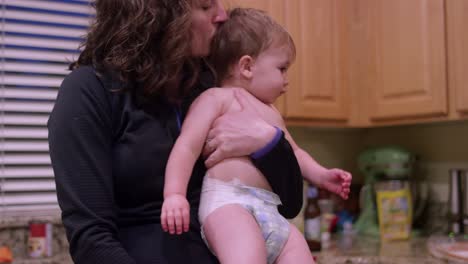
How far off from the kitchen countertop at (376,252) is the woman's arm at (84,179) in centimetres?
118

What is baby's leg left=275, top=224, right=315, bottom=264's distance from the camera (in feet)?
3.24

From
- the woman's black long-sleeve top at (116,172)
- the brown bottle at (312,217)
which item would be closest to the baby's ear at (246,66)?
the woman's black long-sleeve top at (116,172)

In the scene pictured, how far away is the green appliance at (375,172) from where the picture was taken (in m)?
2.44

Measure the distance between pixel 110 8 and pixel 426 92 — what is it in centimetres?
151

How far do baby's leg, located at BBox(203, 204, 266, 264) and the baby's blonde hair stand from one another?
0.37m

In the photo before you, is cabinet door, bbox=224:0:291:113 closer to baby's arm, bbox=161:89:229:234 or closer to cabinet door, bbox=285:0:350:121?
cabinet door, bbox=285:0:350:121

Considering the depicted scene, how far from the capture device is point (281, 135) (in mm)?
1048

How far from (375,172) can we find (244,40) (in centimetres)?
157

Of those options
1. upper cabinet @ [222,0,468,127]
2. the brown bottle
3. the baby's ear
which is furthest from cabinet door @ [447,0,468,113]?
the baby's ear

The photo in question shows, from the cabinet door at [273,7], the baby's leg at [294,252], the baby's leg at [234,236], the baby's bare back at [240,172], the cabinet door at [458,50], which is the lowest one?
the baby's leg at [294,252]

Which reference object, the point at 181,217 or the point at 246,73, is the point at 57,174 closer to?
the point at 181,217

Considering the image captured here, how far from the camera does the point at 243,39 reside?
118 centimetres

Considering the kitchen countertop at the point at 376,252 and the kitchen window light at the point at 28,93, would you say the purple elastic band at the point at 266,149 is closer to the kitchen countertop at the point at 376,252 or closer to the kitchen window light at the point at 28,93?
the kitchen countertop at the point at 376,252

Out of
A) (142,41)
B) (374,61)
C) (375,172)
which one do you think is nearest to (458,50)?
(374,61)
